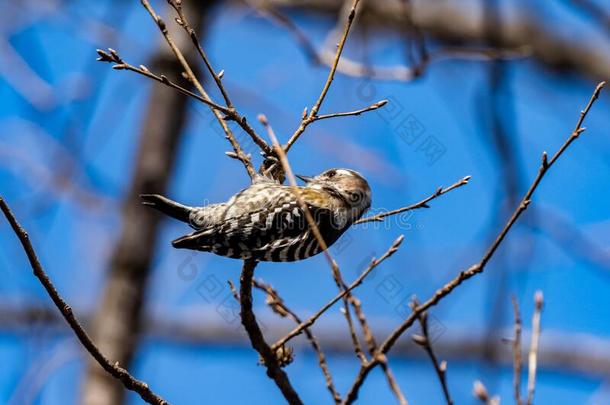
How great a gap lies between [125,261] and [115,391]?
1.02 metres

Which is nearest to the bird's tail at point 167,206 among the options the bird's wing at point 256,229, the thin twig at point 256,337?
the bird's wing at point 256,229

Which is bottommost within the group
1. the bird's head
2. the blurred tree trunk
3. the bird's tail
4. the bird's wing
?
the bird's wing

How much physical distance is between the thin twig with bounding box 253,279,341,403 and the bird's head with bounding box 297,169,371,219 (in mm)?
1032

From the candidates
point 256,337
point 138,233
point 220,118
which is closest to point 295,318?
point 256,337

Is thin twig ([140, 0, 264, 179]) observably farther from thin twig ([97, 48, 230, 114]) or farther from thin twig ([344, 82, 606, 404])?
thin twig ([344, 82, 606, 404])

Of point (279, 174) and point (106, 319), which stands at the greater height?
point (106, 319)

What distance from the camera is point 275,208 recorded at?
3.90 m

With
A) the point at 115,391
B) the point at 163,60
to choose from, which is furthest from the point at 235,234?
the point at 163,60

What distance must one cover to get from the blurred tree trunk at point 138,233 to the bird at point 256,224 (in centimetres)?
252

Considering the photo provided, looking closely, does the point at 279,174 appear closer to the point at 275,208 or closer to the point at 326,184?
the point at 275,208

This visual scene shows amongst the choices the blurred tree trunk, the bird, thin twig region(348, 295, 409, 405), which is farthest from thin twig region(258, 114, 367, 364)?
the blurred tree trunk

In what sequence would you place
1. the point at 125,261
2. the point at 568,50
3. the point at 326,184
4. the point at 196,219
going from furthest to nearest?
the point at 568,50
the point at 125,261
the point at 326,184
the point at 196,219

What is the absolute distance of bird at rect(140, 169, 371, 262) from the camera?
3707mm

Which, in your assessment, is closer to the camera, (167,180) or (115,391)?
(115,391)
